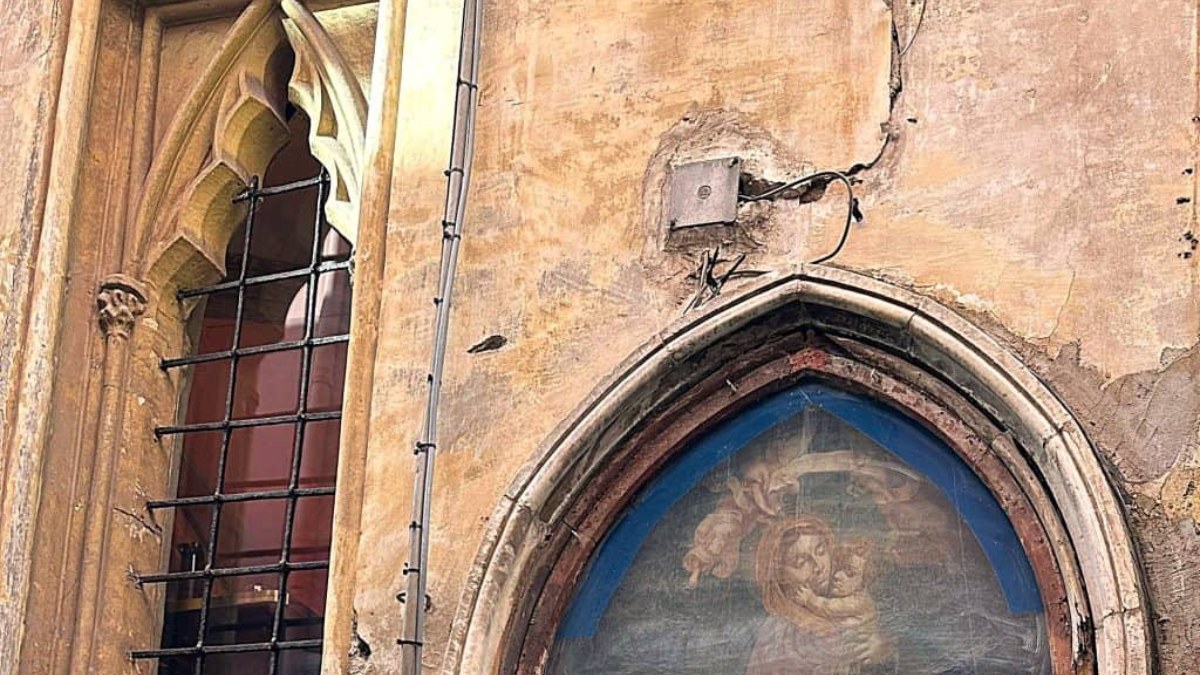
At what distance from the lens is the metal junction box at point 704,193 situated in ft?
24.5

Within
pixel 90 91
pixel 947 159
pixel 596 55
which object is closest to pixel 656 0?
pixel 596 55

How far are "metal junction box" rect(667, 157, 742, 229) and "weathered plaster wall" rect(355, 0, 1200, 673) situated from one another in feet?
0.18

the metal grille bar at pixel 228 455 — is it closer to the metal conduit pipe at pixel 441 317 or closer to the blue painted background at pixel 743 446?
the metal conduit pipe at pixel 441 317

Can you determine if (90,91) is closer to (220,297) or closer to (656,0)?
(220,297)

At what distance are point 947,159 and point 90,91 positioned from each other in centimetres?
311

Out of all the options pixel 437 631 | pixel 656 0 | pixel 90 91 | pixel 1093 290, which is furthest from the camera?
pixel 90 91

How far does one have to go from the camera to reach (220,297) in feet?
30.8

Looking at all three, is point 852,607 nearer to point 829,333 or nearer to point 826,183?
point 829,333

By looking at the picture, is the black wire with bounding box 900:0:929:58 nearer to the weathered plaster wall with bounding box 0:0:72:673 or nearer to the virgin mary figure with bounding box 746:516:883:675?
the virgin mary figure with bounding box 746:516:883:675

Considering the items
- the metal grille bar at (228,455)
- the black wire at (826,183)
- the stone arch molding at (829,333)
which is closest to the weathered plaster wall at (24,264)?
the metal grille bar at (228,455)

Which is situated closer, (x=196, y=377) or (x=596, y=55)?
(x=596, y=55)

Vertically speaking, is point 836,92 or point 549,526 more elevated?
point 836,92

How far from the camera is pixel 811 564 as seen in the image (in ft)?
23.5

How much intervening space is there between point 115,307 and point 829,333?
2620mm
